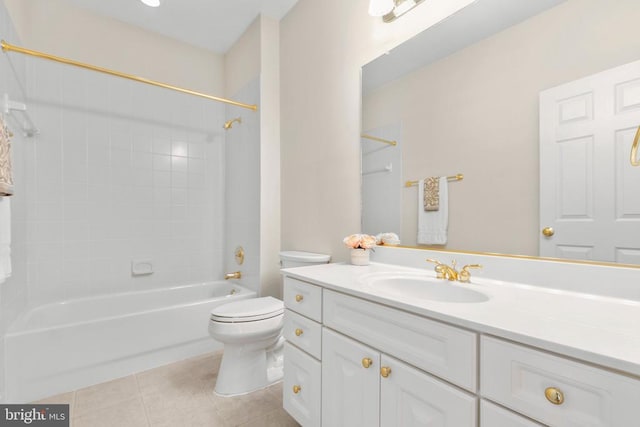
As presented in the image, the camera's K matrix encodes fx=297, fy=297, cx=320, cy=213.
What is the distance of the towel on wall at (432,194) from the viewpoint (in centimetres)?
134

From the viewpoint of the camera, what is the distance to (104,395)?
5.54 ft

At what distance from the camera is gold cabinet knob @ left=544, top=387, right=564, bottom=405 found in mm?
563

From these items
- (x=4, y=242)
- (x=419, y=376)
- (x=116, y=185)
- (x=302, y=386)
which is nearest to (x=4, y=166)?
(x=4, y=242)

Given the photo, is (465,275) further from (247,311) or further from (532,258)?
(247,311)

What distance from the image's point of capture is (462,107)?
1257 millimetres

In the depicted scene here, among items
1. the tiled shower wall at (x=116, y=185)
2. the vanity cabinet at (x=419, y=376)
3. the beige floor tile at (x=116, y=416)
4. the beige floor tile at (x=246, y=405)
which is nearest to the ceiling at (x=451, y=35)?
the vanity cabinet at (x=419, y=376)

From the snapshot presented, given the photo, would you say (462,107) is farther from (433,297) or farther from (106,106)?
(106,106)

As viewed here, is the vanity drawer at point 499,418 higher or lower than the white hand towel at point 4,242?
lower

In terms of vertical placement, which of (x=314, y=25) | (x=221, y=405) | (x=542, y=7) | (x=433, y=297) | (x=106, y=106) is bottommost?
(x=221, y=405)

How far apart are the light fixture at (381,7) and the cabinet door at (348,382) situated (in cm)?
153

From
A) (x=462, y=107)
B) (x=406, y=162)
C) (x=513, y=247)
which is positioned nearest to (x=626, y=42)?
(x=462, y=107)

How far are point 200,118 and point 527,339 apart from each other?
306 centimetres

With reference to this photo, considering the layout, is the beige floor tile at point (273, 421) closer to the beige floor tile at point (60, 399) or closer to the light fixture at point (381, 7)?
the beige floor tile at point (60, 399)

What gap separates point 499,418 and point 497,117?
3.29ft
